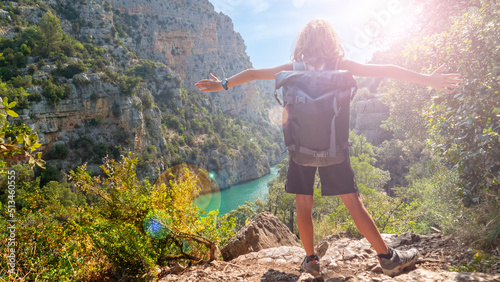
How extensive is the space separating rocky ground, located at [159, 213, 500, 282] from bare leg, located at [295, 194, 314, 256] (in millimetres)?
300

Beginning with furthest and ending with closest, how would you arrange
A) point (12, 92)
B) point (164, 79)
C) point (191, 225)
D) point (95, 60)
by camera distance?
point (164, 79)
point (95, 60)
point (12, 92)
point (191, 225)

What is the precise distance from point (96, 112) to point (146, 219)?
36.5 metres

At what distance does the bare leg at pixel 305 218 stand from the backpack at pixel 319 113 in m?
0.37

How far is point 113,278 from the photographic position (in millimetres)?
2203

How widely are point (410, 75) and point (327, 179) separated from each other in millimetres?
913

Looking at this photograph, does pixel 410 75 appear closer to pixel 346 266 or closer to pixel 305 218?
pixel 305 218

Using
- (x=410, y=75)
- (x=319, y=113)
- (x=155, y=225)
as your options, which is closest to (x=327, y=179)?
(x=319, y=113)

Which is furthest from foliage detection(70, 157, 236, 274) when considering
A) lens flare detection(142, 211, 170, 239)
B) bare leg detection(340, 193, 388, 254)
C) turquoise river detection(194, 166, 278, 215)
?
turquoise river detection(194, 166, 278, 215)

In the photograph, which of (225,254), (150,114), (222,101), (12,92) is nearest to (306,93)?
(225,254)

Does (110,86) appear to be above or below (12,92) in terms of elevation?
above

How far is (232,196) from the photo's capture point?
154 ft

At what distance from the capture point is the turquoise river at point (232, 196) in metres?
38.8

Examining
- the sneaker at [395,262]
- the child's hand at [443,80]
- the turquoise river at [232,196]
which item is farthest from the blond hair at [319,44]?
the turquoise river at [232,196]

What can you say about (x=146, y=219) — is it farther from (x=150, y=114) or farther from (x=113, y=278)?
(x=150, y=114)
